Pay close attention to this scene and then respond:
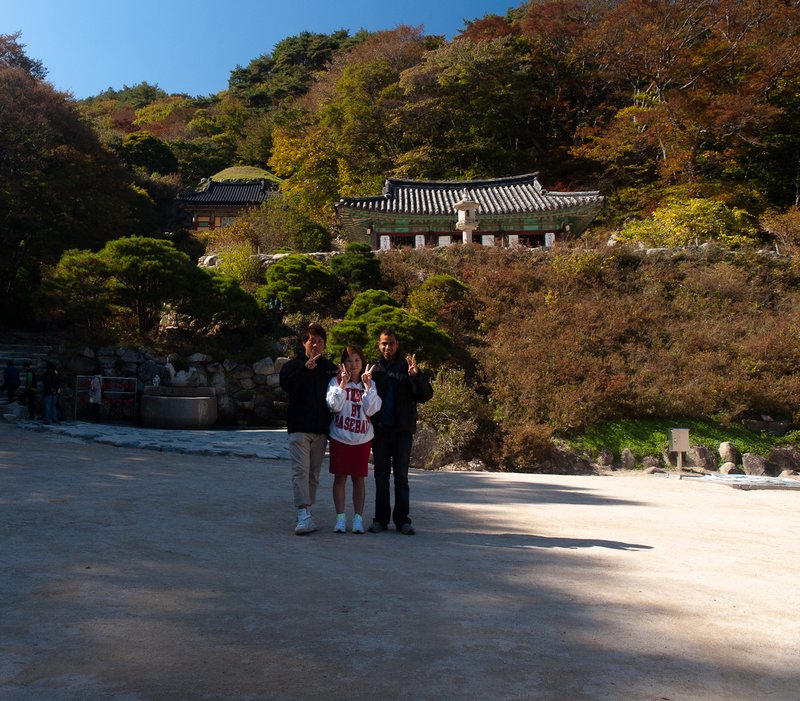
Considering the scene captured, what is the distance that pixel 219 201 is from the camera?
3475 centimetres

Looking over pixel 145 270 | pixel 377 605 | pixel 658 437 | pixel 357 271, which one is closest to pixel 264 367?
pixel 145 270

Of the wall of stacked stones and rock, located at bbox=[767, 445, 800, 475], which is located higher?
the wall of stacked stones

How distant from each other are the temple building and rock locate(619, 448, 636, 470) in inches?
461

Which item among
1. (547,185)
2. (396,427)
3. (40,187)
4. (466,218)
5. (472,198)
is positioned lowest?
(396,427)

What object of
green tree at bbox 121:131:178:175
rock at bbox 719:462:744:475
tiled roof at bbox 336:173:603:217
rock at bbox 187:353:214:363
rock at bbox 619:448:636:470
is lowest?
rock at bbox 719:462:744:475

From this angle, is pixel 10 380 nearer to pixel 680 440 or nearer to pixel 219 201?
pixel 680 440

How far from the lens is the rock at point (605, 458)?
12531 millimetres

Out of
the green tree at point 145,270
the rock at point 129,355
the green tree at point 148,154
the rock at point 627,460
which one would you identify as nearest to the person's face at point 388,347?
the rock at point 627,460

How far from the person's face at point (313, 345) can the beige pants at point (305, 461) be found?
0.57 m

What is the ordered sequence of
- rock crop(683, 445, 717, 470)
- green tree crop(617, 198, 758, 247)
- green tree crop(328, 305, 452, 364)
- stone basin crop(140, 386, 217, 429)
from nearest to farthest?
rock crop(683, 445, 717, 470)
stone basin crop(140, 386, 217, 429)
green tree crop(328, 305, 452, 364)
green tree crop(617, 198, 758, 247)

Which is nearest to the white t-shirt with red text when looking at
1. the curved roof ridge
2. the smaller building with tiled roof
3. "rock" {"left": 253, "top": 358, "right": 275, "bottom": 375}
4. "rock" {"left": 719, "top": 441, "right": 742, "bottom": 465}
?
"rock" {"left": 719, "top": 441, "right": 742, "bottom": 465}

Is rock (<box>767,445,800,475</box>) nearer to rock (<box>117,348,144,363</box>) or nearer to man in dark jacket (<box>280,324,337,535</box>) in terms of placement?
man in dark jacket (<box>280,324,337,535</box>)

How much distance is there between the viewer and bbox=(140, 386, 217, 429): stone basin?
13703 mm

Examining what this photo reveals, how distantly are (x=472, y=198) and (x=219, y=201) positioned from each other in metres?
15.8
